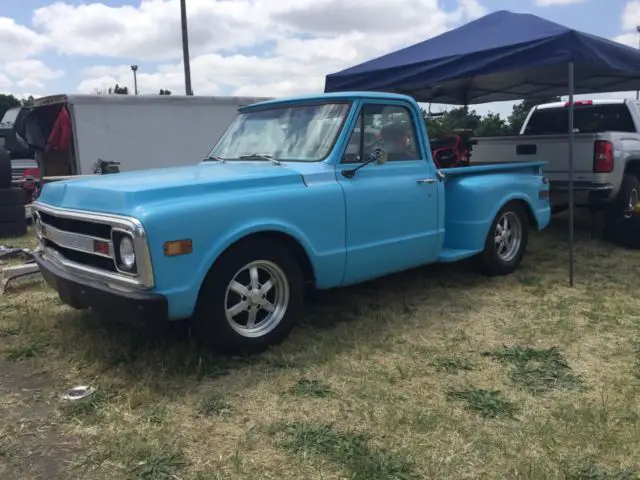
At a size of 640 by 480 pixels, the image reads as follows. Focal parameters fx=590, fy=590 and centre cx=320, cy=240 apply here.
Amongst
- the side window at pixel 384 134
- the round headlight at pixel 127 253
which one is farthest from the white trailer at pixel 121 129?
the round headlight at pixel 127 253

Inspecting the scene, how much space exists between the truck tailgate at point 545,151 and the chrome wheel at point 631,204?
79cm

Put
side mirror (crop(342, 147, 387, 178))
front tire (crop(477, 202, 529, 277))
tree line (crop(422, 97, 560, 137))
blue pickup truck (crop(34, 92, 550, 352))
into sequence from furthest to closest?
1. tree line (crop(422, 97, 560, 137))
2. front tire (crop(477, 202, 529, 277))
3. side mirror (crop(342, 147, 387, 178))
4. blue pickup truck (crop(34, 92, 550, 352))

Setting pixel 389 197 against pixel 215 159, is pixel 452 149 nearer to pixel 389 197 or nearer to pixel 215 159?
pixel 389 197

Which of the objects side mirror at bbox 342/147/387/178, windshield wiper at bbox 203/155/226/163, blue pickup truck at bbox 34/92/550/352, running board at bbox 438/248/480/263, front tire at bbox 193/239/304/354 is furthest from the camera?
running board at bbox 438/248/480/263

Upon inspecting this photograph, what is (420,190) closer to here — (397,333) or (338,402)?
(397,333)

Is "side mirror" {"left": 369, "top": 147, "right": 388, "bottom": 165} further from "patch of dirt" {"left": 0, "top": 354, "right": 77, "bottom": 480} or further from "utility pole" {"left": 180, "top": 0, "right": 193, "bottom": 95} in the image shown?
"utility pole" {"left": 180, "top": 0, "right": 193, "bottom": 95}

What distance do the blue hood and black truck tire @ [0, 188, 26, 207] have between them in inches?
218

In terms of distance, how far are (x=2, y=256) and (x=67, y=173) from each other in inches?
220

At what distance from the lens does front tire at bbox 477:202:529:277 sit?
5867 mm

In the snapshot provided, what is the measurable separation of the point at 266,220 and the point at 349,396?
1.23 meters

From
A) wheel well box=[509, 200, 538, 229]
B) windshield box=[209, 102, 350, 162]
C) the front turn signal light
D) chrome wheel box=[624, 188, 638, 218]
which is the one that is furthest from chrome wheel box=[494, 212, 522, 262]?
the front turn signal light

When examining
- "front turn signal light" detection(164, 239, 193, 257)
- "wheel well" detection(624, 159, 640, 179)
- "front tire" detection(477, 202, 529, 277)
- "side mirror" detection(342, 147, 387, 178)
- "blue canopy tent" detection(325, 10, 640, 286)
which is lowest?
"front tire" detection(477, 202, 529, 277)

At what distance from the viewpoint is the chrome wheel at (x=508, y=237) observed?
6062mm

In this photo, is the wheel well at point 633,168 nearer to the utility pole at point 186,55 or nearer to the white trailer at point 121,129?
the white trailer at point 121,129
